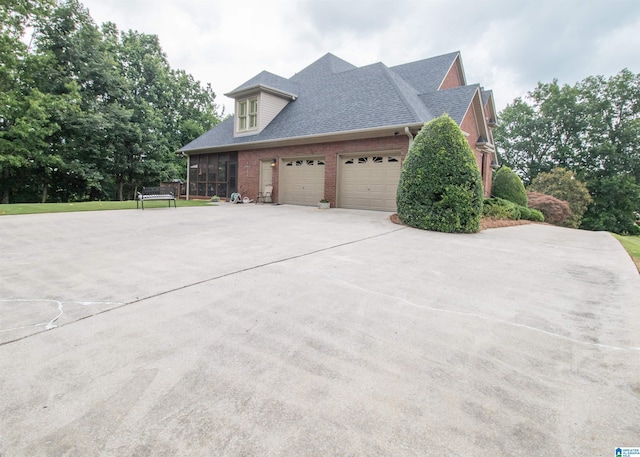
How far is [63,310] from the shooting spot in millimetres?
2750

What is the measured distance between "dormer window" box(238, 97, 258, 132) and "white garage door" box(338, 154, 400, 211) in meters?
5.74

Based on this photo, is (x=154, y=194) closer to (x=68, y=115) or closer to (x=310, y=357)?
(x=68, y=115)

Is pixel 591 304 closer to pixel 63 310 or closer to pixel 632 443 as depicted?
pixel 632 443

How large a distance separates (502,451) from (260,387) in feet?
4.02

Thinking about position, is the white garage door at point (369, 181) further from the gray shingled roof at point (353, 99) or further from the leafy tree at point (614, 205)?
the leafy tree at point (614, 205)

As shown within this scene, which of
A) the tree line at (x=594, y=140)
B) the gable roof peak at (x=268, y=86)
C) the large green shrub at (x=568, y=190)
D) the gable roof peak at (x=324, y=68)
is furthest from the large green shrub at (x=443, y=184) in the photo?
the tree line at (x=594, y=140)

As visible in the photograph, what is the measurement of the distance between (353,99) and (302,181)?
4.09 metres

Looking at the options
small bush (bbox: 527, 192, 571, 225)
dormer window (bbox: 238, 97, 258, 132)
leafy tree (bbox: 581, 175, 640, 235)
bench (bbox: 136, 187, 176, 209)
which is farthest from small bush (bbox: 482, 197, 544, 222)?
leafy tree (bbox: 581, 175, 640, 235)

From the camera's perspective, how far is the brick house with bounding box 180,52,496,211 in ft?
38.2

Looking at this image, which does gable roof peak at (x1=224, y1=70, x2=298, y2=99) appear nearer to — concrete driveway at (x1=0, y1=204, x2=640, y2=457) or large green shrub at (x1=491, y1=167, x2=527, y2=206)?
large green shrub at (x1=491, y1=167, x2=527, y2=206)

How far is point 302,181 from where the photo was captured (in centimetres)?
1425

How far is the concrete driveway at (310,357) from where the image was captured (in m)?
1.47

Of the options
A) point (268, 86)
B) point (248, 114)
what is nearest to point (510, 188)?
point (268, 86)

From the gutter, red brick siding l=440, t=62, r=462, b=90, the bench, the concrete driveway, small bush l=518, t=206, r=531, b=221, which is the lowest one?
the concrete driveway
